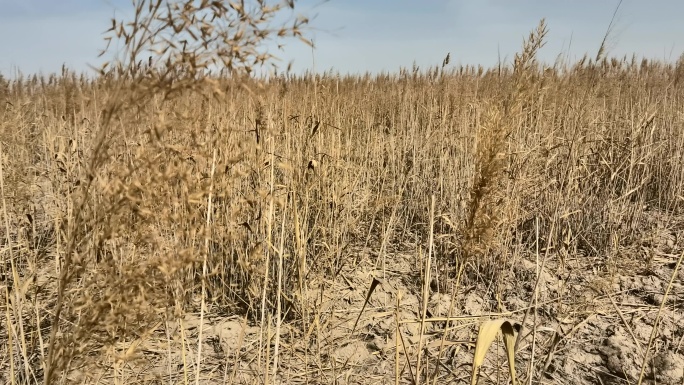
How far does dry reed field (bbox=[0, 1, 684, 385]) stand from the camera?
3.07ft

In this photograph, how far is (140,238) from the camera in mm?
1019

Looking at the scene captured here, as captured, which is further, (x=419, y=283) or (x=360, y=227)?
(x=360, y=227)

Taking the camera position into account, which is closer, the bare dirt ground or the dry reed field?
the dry reed field

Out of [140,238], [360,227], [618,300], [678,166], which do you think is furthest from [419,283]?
[678,166]

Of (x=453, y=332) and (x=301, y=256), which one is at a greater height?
(x=301, y=256)

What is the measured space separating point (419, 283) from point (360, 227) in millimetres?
614

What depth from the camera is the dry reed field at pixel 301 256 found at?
94 centimetres

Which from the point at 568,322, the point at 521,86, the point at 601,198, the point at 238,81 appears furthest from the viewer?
the point at 601,198

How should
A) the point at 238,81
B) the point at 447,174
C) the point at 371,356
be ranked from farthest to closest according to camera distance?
the point at 447,174 < the point at 371,356 < the point at 238,81

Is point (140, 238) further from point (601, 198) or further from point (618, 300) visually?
point (601, 198)

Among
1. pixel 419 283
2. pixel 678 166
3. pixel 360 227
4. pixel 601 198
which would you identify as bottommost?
pixel 419 283

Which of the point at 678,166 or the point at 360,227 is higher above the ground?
the point at 678,166

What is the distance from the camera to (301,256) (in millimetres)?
2064

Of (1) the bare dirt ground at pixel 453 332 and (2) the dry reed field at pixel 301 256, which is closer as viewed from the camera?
(2) the dry reed field at pixel 301 256
